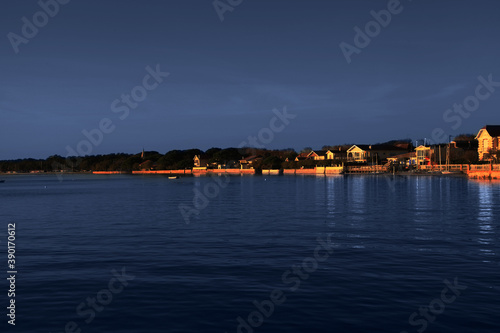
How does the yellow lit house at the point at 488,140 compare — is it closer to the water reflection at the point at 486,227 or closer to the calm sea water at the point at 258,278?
the water reflection at the point at 486,227

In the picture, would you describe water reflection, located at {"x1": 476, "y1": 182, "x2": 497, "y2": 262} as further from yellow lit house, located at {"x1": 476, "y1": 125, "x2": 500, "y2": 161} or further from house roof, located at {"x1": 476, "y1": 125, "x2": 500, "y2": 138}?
house roof, located at {"x1": 476, "y1": 125, "x2": 500, "y2": 138}

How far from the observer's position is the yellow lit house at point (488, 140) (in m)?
136

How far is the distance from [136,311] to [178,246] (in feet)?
37.6

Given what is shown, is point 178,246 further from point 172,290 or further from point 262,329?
point 262,329

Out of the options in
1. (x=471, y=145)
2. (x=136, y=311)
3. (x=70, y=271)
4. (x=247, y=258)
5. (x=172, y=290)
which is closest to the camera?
(x=136, y=311)

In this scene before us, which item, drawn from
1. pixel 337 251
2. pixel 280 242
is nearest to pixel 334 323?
pixel 337 251

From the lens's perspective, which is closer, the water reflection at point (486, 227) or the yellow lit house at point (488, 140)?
the water reflection at point (486, 227)

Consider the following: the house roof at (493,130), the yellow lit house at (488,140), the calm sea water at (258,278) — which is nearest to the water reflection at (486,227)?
the calm sea water at (258,278)

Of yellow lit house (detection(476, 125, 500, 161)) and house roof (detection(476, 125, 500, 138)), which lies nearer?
yellow lit house (detection(476, 125, 500, 161))

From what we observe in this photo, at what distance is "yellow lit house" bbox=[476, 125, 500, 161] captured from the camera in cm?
13648

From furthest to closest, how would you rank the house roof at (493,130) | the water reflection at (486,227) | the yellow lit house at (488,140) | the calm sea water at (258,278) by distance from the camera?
1. the house roof at (493,130)
2. the yellow lit house at (488,140)
3. the water reflection at (486,227)
4. the calm sea water at (258,278)

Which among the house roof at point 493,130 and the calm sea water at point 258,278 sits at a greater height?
the house roof at point 493,130

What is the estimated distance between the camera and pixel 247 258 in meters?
21.8

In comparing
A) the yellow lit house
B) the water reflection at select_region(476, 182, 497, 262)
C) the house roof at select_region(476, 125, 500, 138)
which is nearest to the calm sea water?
the water reflection at select_region(476, 182, 497, 262)
